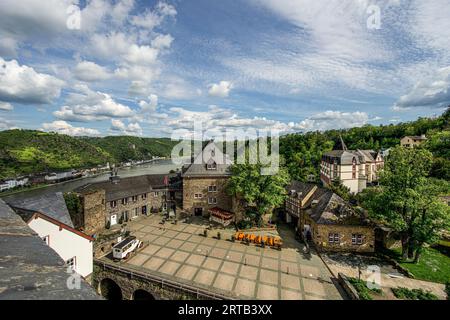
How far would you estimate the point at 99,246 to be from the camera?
20.3 m

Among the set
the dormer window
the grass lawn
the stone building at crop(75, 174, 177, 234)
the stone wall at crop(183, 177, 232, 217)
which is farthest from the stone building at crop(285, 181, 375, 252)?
the stone building at crop(75, 174, 177, 234)

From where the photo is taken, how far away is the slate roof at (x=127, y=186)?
28636mm

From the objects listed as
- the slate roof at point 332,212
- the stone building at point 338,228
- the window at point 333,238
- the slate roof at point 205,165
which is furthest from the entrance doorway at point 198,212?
the window at point 333,238

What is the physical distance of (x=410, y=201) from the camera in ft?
61.8

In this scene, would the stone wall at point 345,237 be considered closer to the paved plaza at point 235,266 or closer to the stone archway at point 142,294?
the paved plaza at point 235,266

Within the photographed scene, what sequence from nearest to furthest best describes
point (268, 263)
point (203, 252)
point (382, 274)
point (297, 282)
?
point (297, 282) < point (382, 274) < point (268, 263) < point (203, 252)

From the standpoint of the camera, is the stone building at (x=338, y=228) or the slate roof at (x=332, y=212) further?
the slate roof at (x=332, y=212)

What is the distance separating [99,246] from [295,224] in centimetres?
2369

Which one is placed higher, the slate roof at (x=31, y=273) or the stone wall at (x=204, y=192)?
the slate roof at (x=31, y=273)

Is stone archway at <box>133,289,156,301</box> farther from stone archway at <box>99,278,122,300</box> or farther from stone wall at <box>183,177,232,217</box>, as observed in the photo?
stone wall at <box>183,177,232,217</box>

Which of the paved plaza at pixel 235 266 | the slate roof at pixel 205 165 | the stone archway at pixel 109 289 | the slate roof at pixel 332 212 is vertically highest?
the slate roof at pixel 205 165

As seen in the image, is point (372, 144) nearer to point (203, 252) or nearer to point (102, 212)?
point (203, 252)

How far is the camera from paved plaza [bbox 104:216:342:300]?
53.1 feet
